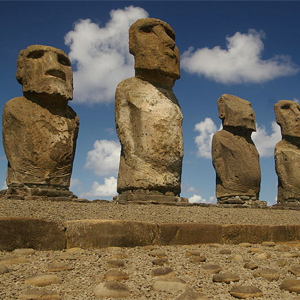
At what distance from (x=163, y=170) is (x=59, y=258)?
4607mm

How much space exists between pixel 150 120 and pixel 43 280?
18.2ft

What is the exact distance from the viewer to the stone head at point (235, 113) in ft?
40.2

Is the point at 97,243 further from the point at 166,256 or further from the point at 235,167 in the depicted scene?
the point at 235,167

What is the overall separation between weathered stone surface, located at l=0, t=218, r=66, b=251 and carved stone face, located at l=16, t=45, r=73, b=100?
407 centimetres

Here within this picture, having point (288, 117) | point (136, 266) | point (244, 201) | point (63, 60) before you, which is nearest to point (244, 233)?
point (136, 266)

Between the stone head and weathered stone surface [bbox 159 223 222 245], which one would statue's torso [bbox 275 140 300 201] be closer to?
the stone head

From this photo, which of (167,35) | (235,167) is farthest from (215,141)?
(167,35)

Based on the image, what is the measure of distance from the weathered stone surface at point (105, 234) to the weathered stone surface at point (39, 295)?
1614 millimetres

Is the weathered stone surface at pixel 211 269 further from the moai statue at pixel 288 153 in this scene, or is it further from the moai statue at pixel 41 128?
the moai statue at pixel 288 153

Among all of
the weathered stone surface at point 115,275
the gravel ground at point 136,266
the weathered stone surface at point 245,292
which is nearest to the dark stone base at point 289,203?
the gravel ground at point 136,266

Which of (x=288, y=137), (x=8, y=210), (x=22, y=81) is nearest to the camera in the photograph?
(x=8, y=210)

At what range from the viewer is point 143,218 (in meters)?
5.71

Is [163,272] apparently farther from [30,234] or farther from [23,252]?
[30,234]

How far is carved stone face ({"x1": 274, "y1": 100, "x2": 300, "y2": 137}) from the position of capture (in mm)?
13867
